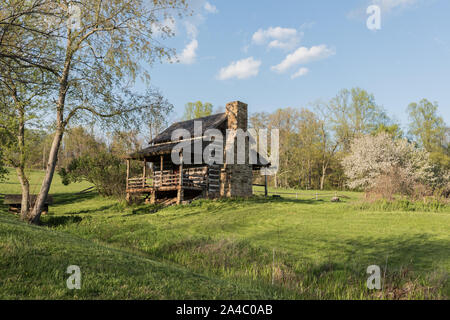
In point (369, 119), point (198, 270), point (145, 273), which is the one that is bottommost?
point (198, 270)

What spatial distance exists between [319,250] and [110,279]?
6.31 meters

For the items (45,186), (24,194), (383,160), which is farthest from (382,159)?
(24,194)

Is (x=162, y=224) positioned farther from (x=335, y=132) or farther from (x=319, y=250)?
(x=335, y=132)

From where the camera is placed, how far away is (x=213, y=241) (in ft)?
36.0

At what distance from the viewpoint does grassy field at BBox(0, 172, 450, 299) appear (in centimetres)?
527

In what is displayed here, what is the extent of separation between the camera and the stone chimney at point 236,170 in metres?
24.0

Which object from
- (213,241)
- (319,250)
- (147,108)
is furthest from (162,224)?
(319,250)

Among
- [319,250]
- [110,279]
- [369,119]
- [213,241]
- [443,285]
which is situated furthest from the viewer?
[369,119]

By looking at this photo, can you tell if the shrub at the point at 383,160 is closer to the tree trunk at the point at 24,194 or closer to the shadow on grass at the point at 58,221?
the shadow on grass at the point at 58,221

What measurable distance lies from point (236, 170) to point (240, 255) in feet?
49.3

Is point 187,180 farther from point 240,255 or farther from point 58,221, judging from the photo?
point 240,255

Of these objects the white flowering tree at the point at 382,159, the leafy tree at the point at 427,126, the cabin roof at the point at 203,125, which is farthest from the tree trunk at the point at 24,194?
the leafy tree at the point at 427,126

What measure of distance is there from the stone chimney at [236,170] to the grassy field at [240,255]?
6854 mm
